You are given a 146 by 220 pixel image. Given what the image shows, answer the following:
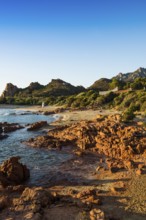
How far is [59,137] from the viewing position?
32312 mm

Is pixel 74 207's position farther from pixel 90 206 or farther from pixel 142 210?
pixel 142 210

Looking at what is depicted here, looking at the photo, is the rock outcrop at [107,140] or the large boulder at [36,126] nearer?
the rock outcrop at [107,140]

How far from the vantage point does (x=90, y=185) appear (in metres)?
16.1

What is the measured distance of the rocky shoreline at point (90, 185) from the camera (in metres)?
12.0

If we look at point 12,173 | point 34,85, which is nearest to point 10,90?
point 34,85

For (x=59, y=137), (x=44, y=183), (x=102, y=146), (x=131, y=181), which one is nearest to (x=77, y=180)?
(x=44, y=183)

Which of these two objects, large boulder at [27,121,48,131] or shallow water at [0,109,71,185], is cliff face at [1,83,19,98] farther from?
shallow water at [0,109,71,185]

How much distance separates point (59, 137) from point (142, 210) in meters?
21.0

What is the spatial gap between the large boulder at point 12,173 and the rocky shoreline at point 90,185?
67 mm

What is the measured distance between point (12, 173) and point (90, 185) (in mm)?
5475

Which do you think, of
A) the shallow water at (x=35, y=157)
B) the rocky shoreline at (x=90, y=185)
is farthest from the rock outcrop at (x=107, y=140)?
the shallow water at (x=35, y=157)

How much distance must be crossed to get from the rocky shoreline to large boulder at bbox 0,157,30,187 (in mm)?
67

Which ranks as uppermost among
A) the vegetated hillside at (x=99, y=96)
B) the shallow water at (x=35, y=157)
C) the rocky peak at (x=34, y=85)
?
the rocky peak at (x=34, y=85)

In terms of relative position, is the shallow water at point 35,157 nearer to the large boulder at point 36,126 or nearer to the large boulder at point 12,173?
the large boulder at point 12,173
